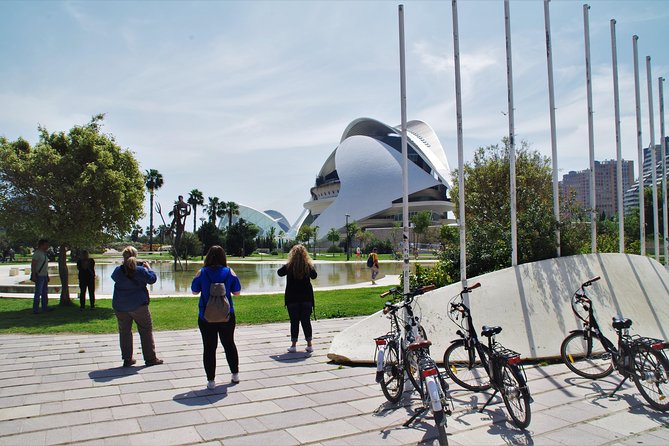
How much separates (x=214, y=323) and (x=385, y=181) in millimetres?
72017

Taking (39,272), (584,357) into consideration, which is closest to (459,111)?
(584,357)

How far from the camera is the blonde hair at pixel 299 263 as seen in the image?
7.48 metres

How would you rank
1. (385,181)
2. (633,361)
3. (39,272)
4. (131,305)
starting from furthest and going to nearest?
(385,181) → (39,272) → (131,305) → (633,361)

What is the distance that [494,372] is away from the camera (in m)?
4.93

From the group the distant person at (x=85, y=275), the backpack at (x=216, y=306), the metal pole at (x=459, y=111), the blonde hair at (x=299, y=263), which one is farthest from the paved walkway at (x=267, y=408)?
the distant person at (x=85, y=275)

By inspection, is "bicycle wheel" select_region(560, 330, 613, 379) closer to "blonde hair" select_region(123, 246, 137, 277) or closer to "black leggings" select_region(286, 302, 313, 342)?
"black leggings" select_region(286, 302, 313, 342)

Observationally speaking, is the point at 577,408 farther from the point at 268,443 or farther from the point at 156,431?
the point at 156,431

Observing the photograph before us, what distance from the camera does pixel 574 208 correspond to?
1180 centimetres

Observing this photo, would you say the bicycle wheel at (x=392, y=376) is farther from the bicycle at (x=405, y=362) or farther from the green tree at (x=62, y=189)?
the green tree at (x=62, y=189)

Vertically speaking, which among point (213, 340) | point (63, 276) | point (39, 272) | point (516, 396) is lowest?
point (516, 396)

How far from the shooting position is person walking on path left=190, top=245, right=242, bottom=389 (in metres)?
5.82

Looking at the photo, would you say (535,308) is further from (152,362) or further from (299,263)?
(152,362)

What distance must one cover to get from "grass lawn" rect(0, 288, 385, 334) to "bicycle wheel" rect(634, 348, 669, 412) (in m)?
7.16

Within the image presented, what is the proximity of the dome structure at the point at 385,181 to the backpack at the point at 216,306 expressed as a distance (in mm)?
69685
